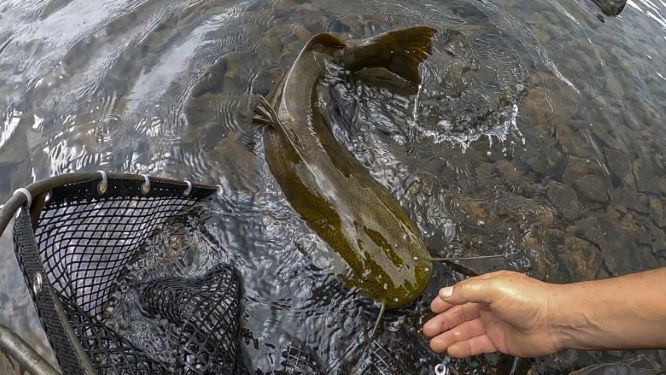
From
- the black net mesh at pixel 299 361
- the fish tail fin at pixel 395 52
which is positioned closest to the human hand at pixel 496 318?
the black net mesh at pixel 299 361

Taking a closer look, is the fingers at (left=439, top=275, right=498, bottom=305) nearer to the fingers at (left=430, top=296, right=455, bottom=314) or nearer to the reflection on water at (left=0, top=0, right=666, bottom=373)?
the fingers at (left=430, top=296, right=455, bottom=314)

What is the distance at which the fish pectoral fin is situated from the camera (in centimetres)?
341

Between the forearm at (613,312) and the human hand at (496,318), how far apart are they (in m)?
0.06

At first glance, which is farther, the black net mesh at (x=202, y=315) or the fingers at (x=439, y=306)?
the fingers at (x=439, y=306)

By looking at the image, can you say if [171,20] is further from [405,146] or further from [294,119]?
[405,146]

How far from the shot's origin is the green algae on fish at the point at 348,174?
2.80 metres

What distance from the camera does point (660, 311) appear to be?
207cm

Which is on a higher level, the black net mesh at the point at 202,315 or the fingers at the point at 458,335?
the black net mesh at the point at 202,315

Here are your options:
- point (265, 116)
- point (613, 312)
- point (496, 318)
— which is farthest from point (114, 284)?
point (613, 312)

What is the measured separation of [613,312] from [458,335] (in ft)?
2.58

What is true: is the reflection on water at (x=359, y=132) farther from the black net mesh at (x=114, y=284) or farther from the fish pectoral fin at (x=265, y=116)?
the black net mesh at (x=114, y=284)

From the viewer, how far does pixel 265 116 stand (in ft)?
11.6

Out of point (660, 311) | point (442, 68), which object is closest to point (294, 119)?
point (442, 68)

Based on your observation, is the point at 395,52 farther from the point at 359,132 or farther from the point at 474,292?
the point at 474,292
